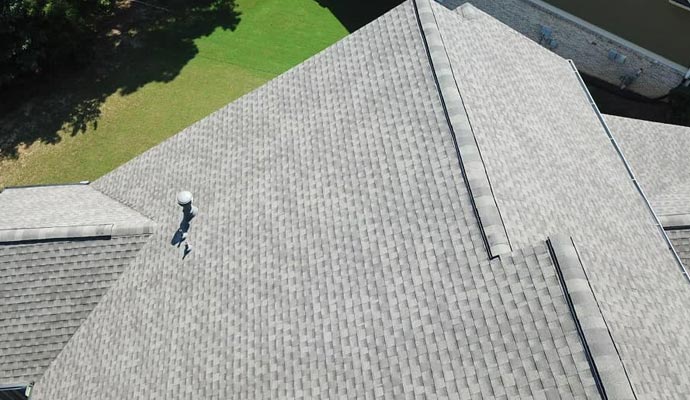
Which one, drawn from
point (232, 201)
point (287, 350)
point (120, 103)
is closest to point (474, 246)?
point (287, 350)

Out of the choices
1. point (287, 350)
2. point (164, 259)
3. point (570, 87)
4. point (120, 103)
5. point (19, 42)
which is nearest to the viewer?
point (287, 350)

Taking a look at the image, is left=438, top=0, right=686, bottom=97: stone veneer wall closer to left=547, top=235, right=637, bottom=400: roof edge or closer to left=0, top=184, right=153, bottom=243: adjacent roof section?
left=547, top=235, right=637, bottom=400: roof edge

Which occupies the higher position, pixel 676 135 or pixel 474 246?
pixel 676 135

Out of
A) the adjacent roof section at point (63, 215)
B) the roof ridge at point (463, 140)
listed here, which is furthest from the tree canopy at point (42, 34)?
the roof ridge at point (463, 140)

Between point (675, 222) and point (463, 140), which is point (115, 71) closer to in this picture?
point (463, 140)

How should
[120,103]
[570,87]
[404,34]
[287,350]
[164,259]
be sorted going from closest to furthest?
[287,350] → [164,259] → [404,34] → [570,87] → [120,103]

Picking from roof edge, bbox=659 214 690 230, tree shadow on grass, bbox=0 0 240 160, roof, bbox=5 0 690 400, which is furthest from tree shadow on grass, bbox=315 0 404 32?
roof edge, bbox=659 214 690 230

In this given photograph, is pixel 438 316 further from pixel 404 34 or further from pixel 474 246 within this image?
pixel 404 34
